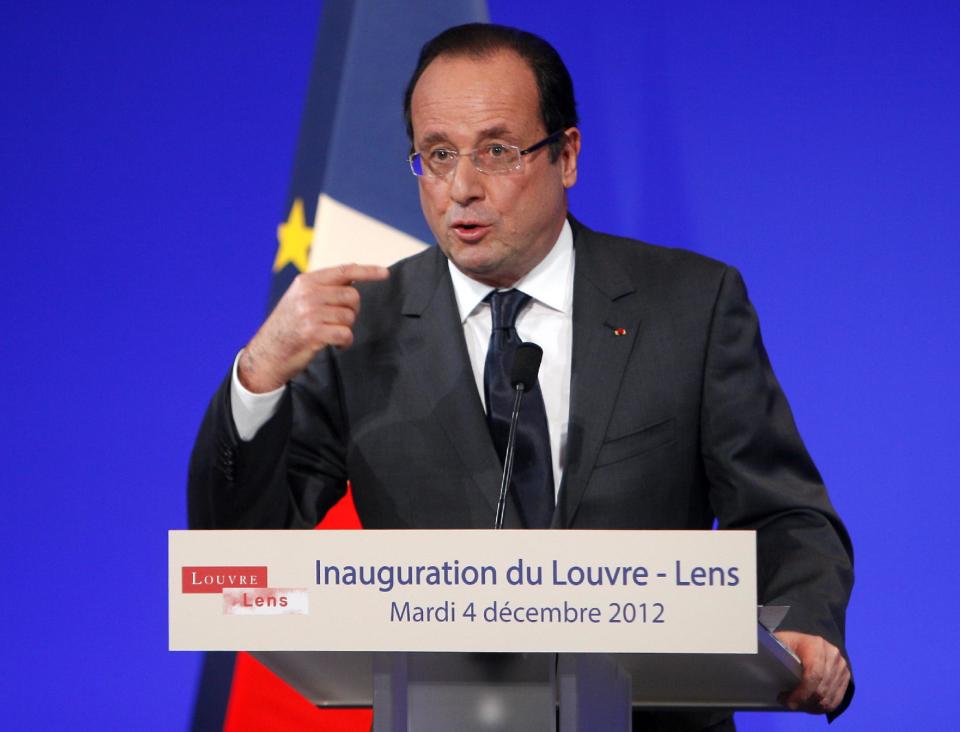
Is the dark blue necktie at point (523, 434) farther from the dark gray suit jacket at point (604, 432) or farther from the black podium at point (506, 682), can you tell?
the black podium at point (506, 682)

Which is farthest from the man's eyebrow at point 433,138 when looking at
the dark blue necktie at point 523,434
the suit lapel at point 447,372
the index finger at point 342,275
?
the index finger at point 342,275

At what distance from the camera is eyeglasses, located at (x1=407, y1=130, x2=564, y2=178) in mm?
1989

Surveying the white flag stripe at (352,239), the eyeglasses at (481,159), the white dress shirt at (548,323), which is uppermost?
the white flag stripe at (352,239)

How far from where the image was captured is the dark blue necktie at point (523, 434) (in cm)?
186

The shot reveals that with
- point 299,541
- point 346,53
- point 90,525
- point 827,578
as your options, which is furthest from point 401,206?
point 299,541

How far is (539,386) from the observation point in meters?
1.94

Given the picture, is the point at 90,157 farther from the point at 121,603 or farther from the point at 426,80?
the point at 426,80

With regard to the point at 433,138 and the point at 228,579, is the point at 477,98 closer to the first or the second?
the point at 433,138

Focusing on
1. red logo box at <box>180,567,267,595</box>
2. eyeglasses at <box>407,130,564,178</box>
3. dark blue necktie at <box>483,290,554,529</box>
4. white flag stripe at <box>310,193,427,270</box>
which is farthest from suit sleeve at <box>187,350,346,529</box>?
white flag stripe at <box>310,193,427,270</box>

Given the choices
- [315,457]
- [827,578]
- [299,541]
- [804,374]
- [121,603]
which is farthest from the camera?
[121,603]

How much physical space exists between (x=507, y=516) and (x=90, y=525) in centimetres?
166

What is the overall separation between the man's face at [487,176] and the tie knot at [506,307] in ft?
0.13

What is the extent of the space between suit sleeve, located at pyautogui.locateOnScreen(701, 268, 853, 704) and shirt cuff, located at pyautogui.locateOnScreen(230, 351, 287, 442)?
2.13 feet

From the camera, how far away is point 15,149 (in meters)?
3.30
